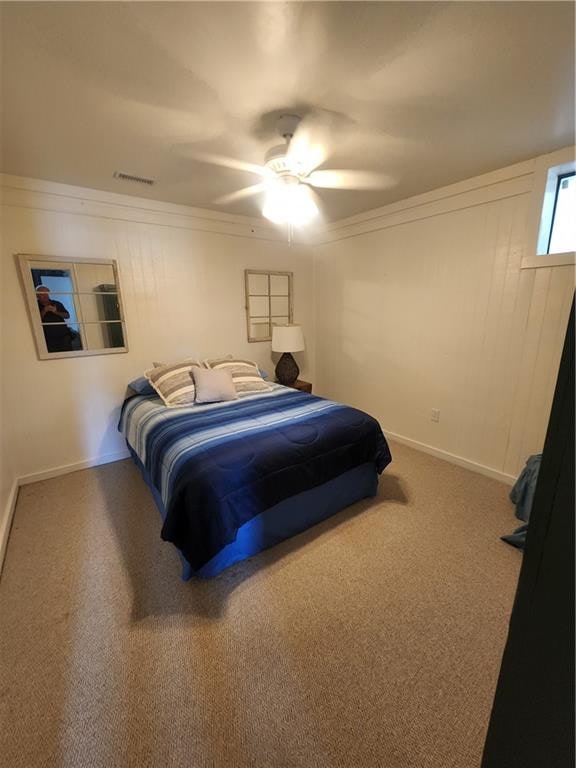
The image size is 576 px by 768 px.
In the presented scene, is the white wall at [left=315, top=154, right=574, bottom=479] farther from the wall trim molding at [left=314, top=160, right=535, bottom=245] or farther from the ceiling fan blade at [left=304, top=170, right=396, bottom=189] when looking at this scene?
the ceiling fan blade at [left=304, top=170, right=396, bottom=189]

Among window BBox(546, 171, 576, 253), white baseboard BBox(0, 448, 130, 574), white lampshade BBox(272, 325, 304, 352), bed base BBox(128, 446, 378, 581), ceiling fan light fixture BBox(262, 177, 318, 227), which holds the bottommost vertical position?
white baseboard BBox(0, 448, 130, 574)

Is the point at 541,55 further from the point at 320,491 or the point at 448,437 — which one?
the point at 448,437

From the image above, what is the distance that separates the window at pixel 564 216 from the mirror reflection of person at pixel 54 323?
3736 millimetres

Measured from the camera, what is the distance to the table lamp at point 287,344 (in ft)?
11.4

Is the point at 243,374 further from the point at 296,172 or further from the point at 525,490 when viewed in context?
the point at 525,490

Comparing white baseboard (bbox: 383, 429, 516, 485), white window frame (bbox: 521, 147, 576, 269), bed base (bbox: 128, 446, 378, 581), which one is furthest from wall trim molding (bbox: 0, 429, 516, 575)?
white window frame (bbox: 521, 147, 576, 269)

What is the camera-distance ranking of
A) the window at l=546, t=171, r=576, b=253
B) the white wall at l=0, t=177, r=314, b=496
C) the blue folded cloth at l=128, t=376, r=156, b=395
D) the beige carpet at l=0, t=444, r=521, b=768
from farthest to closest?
the blue folded cloth at l=128, t=376, r=156, b=395 → the white wall at l=0, t=177, r=314, b=496 → the window at l=546, t=171, r=576, b=253 → the beige carpet at l=0, t=444, r=521, b=768

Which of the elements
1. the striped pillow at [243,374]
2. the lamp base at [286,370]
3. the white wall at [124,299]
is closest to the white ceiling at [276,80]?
the white wall at [124,299]

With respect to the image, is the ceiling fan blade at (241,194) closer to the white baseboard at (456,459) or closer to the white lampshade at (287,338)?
the white lampshade at (287,338)

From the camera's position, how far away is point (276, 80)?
137 centimetres

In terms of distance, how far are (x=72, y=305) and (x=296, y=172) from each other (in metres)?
2.06

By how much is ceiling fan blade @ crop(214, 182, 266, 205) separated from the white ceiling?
44 centimetres

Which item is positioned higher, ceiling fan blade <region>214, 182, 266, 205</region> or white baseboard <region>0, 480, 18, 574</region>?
ceiling fan blade <region>214, 182, 266, 205</region>

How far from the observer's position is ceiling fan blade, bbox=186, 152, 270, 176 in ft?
6.63
